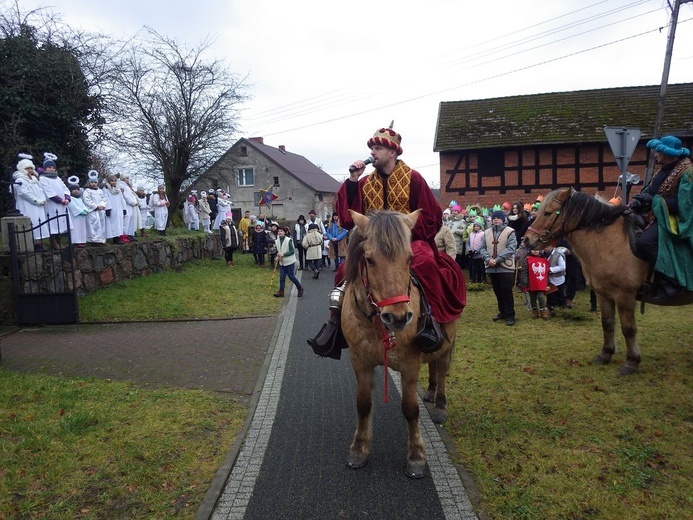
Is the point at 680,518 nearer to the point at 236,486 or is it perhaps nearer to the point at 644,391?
the point at 644,391

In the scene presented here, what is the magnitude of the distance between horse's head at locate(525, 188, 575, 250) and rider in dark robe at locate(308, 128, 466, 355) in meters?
2.67

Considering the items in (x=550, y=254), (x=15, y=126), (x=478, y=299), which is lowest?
(x=478, y=299)

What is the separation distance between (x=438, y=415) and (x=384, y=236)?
2.61 m

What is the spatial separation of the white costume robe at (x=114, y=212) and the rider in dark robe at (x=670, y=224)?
1247 centimetres

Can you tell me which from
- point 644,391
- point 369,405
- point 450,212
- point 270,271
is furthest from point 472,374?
point 270,271

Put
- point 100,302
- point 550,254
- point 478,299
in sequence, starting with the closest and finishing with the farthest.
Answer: point 550,254
point 100,302
point 478,299

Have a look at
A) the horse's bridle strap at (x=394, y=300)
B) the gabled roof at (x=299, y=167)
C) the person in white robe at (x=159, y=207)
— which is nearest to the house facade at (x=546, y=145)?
the person in white robe at (x=159, y=207)

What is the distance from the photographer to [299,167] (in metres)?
59.6

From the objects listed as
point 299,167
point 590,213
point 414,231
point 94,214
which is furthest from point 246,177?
point 414,231

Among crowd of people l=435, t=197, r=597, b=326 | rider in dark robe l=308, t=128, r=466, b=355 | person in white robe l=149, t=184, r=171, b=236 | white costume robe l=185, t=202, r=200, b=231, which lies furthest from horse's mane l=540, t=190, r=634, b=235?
white costume robe l=185, t=202, r=200, b=231

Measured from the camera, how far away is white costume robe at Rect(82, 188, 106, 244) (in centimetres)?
1277

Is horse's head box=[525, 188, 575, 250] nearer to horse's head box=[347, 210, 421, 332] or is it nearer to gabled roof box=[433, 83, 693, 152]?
horse's head box=[347, 210, 421, 332]

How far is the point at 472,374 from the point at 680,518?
3.44 m

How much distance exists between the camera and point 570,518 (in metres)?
3.52
